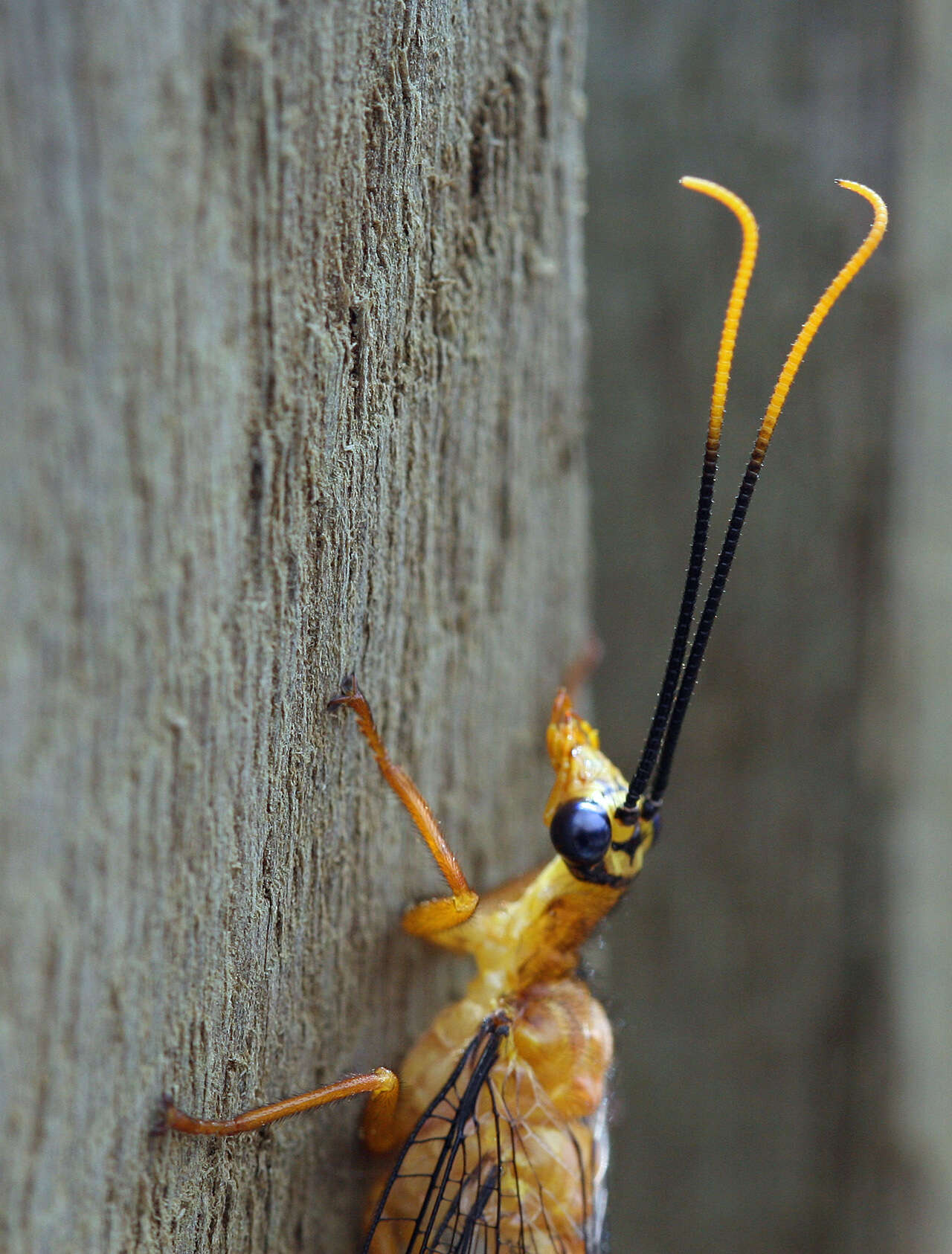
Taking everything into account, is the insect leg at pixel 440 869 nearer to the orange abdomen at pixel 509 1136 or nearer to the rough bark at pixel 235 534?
the rough bark at pixel 235 534

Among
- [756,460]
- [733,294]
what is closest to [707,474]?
[756,460]

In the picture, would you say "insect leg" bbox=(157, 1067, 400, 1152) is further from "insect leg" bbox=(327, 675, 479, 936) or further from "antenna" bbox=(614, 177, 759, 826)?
"antenna" bbox=(614, 177, 759, 826)

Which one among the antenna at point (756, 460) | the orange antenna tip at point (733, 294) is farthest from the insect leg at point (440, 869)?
the orange antenna tip at point (733, 294)

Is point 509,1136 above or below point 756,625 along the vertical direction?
below

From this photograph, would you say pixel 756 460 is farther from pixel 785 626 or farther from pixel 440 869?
pixel 785 626

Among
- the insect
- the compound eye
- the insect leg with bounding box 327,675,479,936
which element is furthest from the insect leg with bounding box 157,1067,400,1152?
the compound eye

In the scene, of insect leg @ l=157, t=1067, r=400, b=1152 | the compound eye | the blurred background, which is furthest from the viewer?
the blurred background

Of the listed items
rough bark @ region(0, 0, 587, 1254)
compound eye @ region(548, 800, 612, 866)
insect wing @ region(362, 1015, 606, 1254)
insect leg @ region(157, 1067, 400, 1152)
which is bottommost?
insect wing @ region(362, 1015, 606, 1254)

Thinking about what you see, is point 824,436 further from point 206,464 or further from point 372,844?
point 206,464
